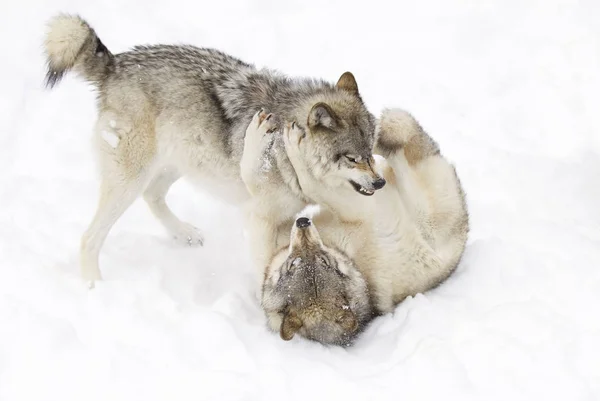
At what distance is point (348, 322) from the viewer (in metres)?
4.45

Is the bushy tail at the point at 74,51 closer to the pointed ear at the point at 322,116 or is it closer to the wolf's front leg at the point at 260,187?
the wolf's front leg at the point at 260,187

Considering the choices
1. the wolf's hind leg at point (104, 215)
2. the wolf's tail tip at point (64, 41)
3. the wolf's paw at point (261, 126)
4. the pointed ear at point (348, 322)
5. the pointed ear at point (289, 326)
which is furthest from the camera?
the wolf's hind leg at point (104, 215)

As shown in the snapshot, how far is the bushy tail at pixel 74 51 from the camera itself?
4805 mm

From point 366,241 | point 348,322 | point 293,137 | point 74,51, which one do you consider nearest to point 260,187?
point 293,137

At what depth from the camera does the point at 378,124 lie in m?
5.19

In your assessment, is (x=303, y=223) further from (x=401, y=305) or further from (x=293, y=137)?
(x=401, y=305)

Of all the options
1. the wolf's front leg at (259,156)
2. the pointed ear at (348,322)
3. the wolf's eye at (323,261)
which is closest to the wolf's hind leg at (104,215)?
the wolf's front leg at (259,156)

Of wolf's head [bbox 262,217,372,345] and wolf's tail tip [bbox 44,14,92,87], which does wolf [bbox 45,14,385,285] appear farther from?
wolf's head [bbox 262,217,372,345]

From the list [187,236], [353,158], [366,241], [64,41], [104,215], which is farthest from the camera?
[187,236]

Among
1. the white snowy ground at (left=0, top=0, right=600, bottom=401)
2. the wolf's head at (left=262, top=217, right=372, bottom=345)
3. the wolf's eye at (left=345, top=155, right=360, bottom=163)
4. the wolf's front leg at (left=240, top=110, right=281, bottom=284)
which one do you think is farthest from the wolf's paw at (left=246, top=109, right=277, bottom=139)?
the white snowy ground at (left=0, top=0, right=600, bottom=401)

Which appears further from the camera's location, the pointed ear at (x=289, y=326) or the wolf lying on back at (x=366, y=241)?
the wolf lying on back at (x=366, y=241)

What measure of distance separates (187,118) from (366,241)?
168 centimetres

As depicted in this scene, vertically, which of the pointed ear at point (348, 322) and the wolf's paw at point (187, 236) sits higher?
the pointed ear at point (348, 322)

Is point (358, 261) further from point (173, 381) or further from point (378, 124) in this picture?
point (173, 381)
